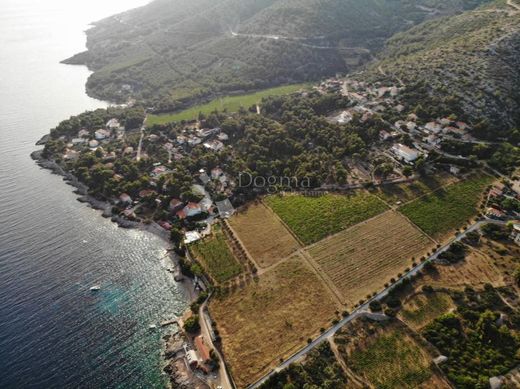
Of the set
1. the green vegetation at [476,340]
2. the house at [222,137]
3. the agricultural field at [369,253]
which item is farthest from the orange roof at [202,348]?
the house at [222,137]

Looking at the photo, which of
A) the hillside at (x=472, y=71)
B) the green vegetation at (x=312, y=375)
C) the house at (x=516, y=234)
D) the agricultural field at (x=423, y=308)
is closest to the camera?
the green vegetation at (x=312, y=375)

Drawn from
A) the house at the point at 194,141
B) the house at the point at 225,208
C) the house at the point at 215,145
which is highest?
the house at the point at 194,141

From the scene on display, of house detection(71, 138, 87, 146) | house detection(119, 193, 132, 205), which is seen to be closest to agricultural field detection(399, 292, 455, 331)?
house detection(119, 193, 132, 205)

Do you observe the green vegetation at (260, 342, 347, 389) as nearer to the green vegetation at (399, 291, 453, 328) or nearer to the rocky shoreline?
the rocky shoreline

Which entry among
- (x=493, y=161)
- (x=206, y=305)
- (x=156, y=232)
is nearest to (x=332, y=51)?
(x=493, y=161)

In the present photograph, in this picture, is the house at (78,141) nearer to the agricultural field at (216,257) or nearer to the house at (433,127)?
the agricultural field at (216,257)

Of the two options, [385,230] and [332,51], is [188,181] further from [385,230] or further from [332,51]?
[332,51]

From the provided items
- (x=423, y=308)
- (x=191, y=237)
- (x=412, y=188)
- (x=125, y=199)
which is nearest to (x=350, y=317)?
(x=423, y=308)
